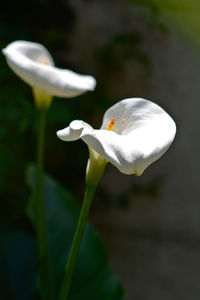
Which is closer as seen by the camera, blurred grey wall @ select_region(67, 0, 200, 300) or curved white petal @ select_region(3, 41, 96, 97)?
curved white petal @ select_region(3, 41, 96, 97)

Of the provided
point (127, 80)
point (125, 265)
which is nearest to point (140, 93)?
point (127, 80)

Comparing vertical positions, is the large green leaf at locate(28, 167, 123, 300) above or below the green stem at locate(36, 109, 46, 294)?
below

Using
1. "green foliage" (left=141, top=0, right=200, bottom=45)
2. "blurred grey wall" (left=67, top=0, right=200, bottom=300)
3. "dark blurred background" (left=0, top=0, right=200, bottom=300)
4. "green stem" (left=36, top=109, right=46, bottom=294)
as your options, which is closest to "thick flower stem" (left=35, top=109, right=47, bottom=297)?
"green stem" (left=36, top=109, right=46, bottom=294)

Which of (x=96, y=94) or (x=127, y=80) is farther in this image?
(x=127, y=80)

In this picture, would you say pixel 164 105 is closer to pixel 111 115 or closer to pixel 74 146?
pixel 74 146

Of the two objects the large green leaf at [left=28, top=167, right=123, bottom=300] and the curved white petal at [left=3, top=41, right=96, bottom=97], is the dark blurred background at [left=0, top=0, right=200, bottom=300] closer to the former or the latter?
the large green leaf at [left=28, top=167, right=123, bottom=300]

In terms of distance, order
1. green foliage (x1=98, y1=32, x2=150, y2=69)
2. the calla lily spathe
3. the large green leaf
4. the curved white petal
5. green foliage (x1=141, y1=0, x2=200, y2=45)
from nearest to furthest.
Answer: green foliage (x1=141, y1=0, x2=200, y2=45) → the calla lily spathe → the curved white petal → the large green leaf → green foliage (x1=98, y1=32, x2=150, y2=69)

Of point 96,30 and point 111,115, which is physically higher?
point 111,115

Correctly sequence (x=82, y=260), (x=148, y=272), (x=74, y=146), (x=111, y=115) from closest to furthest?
(x=111, y=115) < (x=82, y=260) < (x=74, y=146) < (x=148, y=272)
